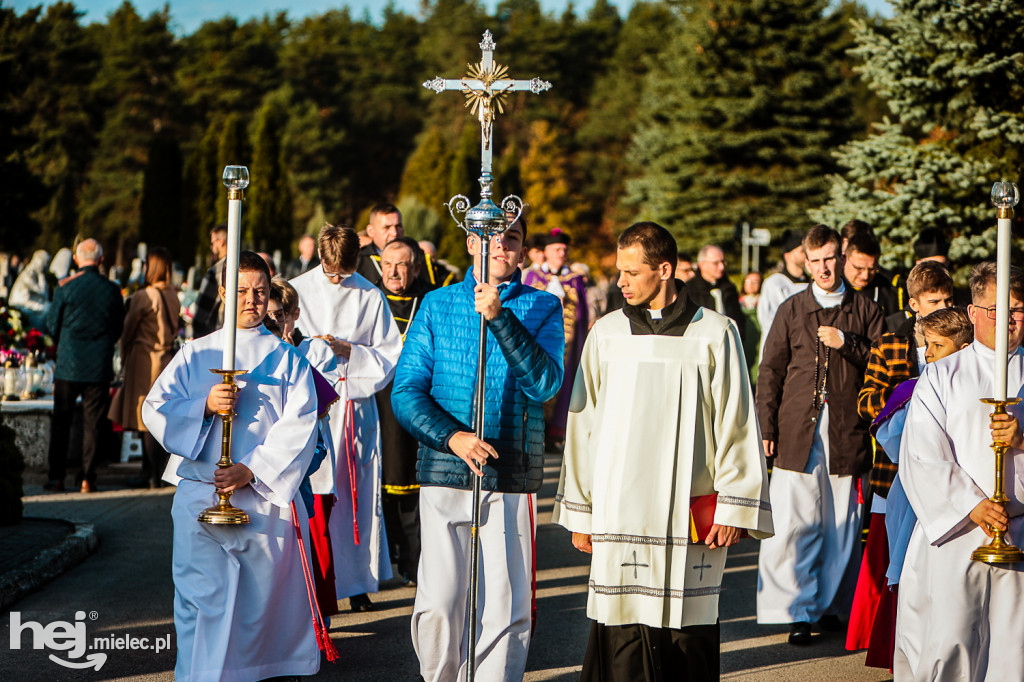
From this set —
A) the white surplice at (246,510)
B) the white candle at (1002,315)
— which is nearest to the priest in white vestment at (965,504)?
the white candle at (1002,315)

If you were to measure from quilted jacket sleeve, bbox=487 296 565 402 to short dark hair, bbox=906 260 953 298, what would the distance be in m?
2.31

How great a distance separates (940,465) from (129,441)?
1011 centimetres

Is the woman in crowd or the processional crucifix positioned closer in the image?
the processional crucifix

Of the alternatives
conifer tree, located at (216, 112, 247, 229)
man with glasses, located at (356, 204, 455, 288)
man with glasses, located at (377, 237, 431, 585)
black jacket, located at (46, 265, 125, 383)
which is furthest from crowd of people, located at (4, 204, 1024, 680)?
conifer tree, located at (216, 112, 247, 229)

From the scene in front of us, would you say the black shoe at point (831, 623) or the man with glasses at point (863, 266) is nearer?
the black shoe at point (831, 623)

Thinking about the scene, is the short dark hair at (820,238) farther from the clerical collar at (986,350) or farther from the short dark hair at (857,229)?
the clerical collar at (986,350)

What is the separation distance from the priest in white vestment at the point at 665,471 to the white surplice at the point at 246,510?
51.4 inches

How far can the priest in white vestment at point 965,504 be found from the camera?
500 centimetres

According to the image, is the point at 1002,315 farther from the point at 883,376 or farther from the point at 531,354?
the point at 883,376

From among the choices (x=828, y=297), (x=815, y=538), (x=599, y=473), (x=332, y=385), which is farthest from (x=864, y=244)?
(x=599, y=473)

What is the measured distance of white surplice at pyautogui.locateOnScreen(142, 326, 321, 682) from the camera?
491 cm

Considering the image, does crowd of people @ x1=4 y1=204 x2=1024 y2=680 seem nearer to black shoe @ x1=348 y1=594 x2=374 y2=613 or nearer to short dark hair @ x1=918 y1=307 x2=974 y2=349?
short dark hair @ x1=918 y1=307 x2=974 y2=349

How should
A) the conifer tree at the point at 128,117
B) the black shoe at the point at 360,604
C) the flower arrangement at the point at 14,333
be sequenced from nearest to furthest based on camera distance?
the black shoe at the point at 360,604 < the flower arrangement at the point at 14,333 < the conifer tree at the point at 128,117

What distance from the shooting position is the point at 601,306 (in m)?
15.8
